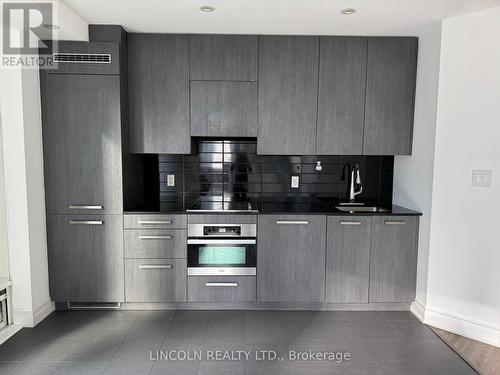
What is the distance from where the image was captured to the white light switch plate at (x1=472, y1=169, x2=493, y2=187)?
2492 millimetres

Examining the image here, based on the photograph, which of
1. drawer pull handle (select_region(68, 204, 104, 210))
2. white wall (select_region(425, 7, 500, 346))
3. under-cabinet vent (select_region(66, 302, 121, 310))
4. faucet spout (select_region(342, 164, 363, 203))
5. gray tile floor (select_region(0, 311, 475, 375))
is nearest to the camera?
gray tile floor (select_region(0, 311, 475, 375))

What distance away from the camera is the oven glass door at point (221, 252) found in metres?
2.91

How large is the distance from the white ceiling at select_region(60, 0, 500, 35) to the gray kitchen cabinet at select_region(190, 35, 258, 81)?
0.30 ft

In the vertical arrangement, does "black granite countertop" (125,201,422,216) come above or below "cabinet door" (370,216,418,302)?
above

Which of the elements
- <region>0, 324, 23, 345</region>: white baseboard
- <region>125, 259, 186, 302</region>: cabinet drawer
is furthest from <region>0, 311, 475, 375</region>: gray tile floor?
<region>125, 259, 186, 302</region>: cabinet drawer

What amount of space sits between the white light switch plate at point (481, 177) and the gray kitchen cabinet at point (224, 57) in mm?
1952

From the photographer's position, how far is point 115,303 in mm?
2998

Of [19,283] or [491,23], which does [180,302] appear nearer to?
[19,283]

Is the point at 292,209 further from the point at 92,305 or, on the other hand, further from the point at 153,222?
the point at 92,305

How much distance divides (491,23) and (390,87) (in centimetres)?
83

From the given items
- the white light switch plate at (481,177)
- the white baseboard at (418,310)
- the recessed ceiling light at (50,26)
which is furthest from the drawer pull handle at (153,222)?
the white light switch plate at (481,177)

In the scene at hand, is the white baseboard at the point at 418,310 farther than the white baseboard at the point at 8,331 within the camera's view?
Yes

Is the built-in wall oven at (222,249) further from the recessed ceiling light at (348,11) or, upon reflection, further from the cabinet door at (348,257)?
the recessed ceiling light at (348,11)

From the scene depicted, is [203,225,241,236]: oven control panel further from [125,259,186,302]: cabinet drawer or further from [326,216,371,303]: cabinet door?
[326,216,371,303]: cabinet door
